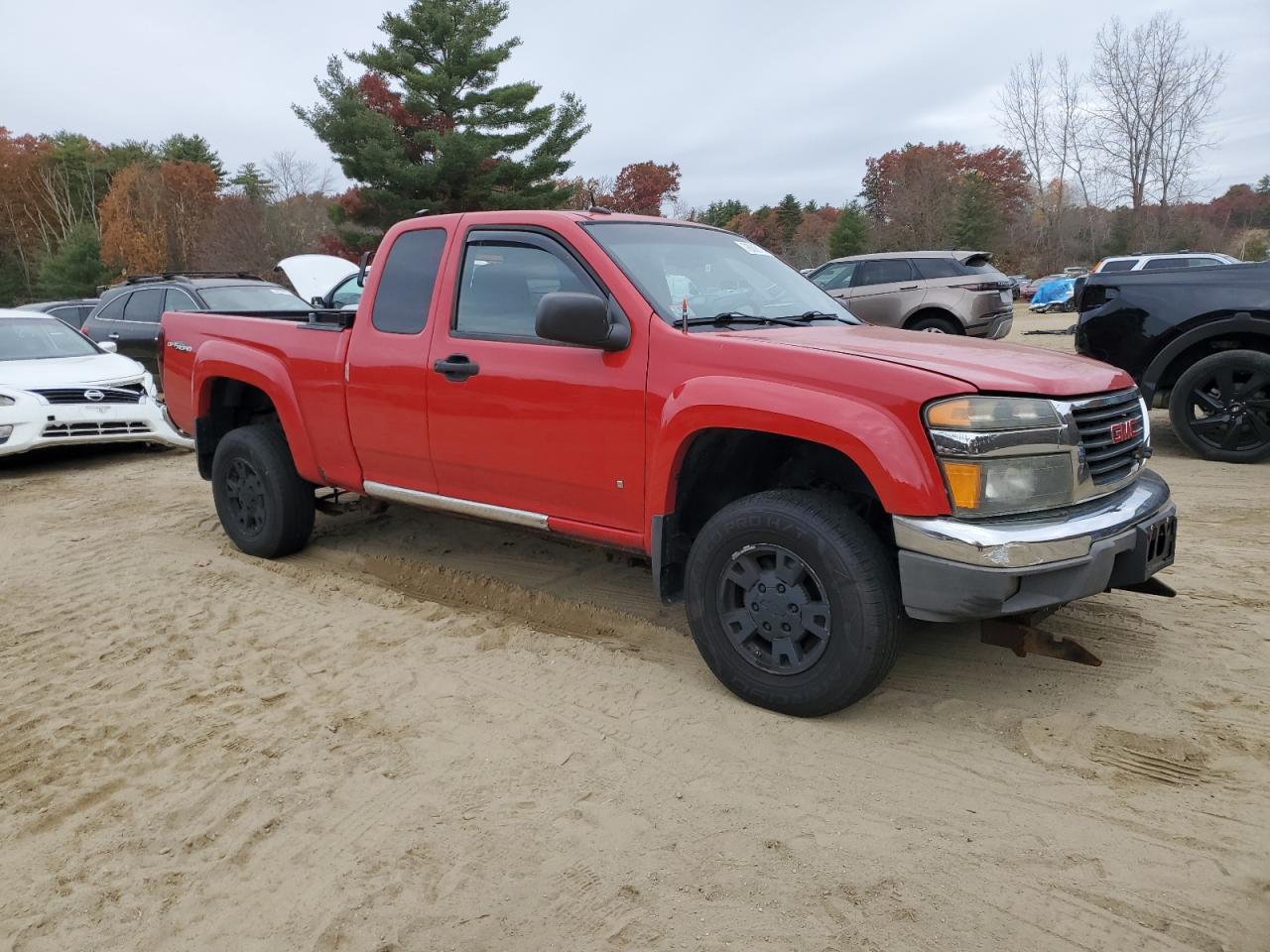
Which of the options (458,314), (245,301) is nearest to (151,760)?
(458,314)

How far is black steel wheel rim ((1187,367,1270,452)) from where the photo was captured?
22.8 ft

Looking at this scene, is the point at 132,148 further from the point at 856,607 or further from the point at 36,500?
the point at 856,607

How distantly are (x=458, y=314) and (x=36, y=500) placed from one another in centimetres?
523

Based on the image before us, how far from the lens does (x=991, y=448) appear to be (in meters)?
2.88

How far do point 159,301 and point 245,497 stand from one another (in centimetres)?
765

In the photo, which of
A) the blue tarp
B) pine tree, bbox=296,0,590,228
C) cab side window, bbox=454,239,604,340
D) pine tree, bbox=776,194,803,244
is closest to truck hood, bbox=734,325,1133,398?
cab side window, bbox=454,239,604,340

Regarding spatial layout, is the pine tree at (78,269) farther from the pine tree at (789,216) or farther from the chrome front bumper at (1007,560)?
the chrome front bumper at (1007,560)

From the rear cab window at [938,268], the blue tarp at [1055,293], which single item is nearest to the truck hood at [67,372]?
the rear cab window at [938,268]

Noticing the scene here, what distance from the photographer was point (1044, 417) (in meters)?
2.97

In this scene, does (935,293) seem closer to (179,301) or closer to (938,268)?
(938,268)

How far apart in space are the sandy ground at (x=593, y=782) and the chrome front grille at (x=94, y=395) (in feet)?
15.1

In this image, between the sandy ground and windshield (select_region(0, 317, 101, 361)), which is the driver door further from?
windshield (select_region(0, 317, 101, 361))

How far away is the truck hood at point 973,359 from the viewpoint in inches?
119

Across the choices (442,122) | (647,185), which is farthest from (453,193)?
(647,185)
